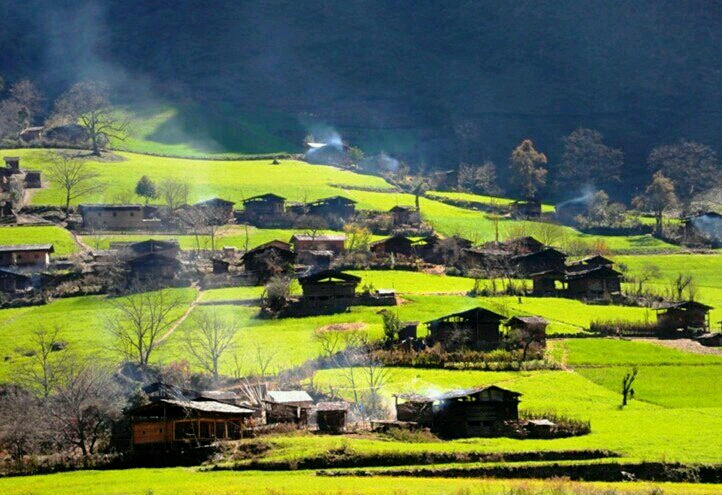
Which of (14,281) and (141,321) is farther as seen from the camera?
(14,281)

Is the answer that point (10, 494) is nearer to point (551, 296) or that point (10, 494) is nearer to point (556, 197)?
point (551, 296)

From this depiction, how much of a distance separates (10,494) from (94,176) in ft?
285

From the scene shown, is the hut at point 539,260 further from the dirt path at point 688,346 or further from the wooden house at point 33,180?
the wooden house at point 33,180

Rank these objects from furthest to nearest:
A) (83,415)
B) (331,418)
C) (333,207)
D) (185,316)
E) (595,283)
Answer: (333,207) < (595,283) < (185,316) < (331,418) < (83,415)

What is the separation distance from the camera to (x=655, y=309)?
288 ft

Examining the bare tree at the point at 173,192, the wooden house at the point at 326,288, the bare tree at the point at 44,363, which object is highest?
the bare tree at the point at 173,192

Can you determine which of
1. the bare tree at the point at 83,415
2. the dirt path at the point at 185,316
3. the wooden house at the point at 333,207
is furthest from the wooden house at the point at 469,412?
the wooden house at the point at 333,207

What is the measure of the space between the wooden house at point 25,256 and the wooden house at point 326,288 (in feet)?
74.6

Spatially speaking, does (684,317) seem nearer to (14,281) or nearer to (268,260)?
(268,260)

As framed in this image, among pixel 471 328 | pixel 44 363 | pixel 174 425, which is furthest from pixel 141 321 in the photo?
pixel 174 425

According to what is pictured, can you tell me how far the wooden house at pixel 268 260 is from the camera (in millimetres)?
95625

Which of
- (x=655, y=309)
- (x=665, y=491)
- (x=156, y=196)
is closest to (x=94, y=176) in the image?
(x=156, y=196)

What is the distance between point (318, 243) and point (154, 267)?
1765 cm

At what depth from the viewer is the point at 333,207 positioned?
402 feet
